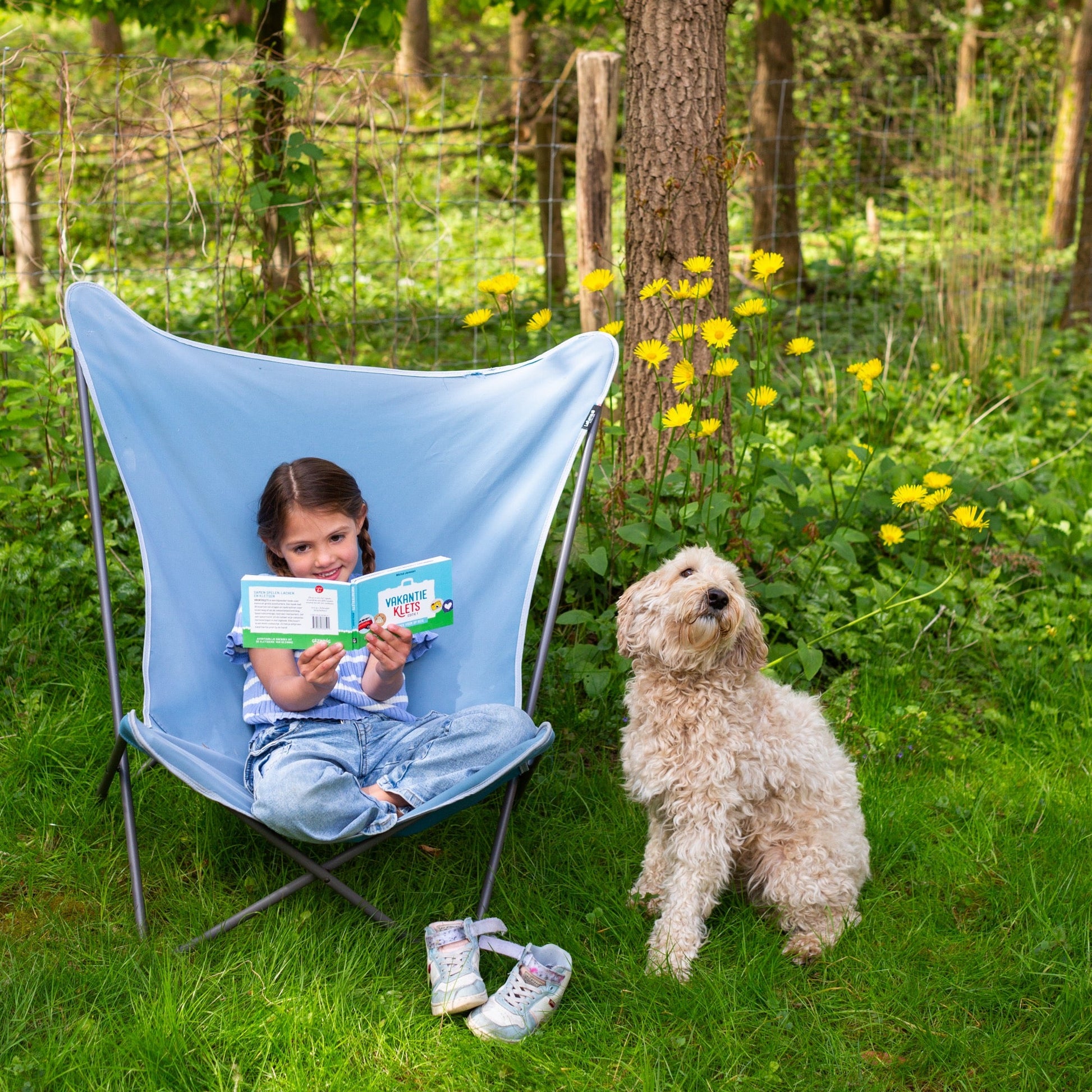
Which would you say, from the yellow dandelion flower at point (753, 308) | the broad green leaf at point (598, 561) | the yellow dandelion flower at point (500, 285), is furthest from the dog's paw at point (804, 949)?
the yellow dandelion flower at point (500, 285)

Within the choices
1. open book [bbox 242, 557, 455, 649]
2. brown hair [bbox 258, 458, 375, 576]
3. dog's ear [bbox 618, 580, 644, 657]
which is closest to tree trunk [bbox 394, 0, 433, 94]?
brown hair [bbox 258, 458, 375, 576]

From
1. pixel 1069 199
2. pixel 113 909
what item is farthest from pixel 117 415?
pixel 1069 199

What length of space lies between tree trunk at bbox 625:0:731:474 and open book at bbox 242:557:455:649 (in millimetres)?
1168

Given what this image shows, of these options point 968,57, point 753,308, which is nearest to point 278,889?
point 753,308

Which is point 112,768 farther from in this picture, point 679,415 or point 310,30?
point 310,30

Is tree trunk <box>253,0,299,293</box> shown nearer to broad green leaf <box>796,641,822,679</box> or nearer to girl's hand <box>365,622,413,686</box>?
girl's hand <box>365,622,413,686</box>

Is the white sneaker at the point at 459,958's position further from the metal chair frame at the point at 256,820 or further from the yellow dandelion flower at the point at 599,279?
the yellow dandelion flower at the point at 599,279

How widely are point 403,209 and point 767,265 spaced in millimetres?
6923

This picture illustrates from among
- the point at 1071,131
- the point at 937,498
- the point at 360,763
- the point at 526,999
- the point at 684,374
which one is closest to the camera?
the point at 526,999

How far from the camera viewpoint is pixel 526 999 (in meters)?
2.10

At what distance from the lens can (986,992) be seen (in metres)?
2.21

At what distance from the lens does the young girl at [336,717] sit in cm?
221

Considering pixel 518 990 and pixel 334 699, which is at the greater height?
pixel 334 699

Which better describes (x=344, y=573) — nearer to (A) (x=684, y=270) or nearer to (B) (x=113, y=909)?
(B) (x=113, y=909)
